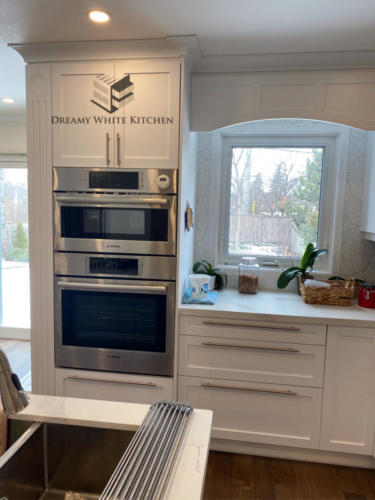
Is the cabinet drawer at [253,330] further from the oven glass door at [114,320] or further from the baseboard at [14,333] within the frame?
the baseboard at [14,333]

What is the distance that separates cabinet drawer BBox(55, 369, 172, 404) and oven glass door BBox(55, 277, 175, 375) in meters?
0.05

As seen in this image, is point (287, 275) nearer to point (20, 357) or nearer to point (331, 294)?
point (331, 294)

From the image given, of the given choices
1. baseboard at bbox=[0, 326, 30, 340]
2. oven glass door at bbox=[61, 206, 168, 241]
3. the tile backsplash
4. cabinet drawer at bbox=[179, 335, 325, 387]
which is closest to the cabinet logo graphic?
oven glass door at bbox=[61, 206, 168, 241]

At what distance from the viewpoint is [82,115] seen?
7.04ft

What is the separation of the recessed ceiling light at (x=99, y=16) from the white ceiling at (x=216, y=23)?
0.10 ft

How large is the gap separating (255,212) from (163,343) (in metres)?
1.26

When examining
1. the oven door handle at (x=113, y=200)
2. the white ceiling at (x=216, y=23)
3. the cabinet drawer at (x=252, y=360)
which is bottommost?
the cabinet drawer at (x=252, y=360)

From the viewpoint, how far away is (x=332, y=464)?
7.26 ft

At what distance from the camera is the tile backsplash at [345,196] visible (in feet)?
8.40

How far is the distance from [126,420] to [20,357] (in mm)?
Result: 2880

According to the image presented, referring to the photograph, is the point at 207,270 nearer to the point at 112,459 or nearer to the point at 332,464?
the point at 332,464

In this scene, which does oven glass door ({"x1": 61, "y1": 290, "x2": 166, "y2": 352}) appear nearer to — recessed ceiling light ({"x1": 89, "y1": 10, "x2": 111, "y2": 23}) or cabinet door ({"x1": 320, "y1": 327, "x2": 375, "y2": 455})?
cabinet door ({"x1": 320, "y1": 327, "x2": 375, "y2": 455})

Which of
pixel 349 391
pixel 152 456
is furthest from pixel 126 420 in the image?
pixel 349 391

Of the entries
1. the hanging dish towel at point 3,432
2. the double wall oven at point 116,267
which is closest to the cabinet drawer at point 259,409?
the double wall oven at point 116,267
